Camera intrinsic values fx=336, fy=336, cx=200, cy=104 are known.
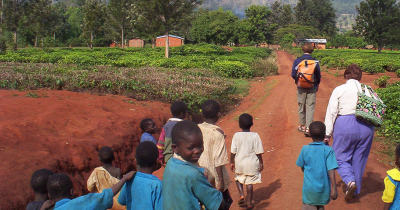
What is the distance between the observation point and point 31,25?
40.1m

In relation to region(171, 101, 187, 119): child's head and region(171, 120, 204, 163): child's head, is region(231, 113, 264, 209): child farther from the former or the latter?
region(171, 120, 204, 163): child's head

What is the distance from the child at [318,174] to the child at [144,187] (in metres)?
1.89

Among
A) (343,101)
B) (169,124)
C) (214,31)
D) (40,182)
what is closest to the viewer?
(40,182)

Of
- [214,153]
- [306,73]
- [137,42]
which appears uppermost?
[137,42]

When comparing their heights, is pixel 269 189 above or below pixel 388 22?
below

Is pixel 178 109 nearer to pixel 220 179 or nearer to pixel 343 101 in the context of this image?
pixel 220 179

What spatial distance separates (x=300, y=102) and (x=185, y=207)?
210 inches

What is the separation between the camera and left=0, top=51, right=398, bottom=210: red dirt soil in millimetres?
4926

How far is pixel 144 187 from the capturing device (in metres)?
2.61

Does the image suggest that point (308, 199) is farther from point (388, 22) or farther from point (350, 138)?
point (388, 22)

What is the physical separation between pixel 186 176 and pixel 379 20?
169 feet

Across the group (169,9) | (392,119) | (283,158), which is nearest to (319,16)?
(169,9)

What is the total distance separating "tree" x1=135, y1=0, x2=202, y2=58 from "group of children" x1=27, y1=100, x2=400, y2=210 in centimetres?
2215

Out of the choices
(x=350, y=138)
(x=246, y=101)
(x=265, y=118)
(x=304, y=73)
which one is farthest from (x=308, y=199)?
(x=246, y=101)
